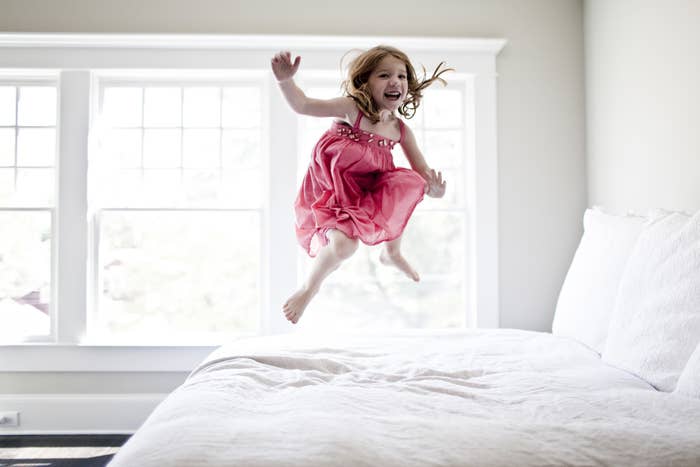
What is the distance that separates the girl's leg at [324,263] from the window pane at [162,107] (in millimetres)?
1967

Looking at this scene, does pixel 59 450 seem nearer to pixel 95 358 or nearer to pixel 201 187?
pixel 95 358

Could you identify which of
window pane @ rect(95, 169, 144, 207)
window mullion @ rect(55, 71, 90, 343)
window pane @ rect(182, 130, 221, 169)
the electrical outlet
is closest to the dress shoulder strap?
window pane @ rect(182, 130, 221, 169)

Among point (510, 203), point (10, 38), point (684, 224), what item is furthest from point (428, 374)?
point (10, 38)

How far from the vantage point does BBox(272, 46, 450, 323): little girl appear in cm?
172

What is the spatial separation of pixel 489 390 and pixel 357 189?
0.80 metres

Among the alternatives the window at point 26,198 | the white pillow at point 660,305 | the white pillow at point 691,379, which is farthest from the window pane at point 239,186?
the white pillow at point 691,379

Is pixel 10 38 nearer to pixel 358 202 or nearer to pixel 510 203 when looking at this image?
pixel 358 202

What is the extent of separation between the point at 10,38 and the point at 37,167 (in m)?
0.75

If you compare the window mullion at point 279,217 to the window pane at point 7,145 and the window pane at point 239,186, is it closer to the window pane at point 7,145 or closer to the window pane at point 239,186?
the window pane at point 239,186

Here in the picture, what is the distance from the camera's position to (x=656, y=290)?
1.51 metres

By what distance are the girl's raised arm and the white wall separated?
5.01 ft

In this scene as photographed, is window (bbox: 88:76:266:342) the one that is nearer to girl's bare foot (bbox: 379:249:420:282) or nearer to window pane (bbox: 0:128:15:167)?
window pane (bbox: 0:128:15:167)

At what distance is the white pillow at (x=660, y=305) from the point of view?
54.6 inches

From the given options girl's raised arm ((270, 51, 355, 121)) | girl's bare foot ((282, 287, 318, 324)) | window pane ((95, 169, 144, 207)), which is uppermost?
girl's raised arm ((270, 51, 355, 121))
